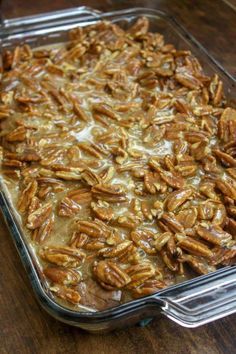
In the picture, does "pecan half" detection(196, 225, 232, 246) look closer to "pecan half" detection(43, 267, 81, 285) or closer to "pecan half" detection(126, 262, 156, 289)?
"pecan half" detection(126, 262, 156, 289)

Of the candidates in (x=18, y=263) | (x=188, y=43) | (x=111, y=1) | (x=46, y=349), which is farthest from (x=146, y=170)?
(x=111, y=1)

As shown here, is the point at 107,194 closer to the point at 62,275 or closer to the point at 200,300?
the point at 62,275

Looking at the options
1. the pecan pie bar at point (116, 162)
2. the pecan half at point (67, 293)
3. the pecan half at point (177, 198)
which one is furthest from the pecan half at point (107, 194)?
the pecan half at point (67, 293)

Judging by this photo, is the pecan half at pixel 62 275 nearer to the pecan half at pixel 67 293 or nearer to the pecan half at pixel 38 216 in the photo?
the pecan half at pixel 67 293

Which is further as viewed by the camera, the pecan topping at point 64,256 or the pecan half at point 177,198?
the pecan half at point 177,198

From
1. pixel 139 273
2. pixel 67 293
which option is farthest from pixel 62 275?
pixel 139 273

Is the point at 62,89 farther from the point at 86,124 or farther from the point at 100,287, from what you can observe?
the point at 100,287
